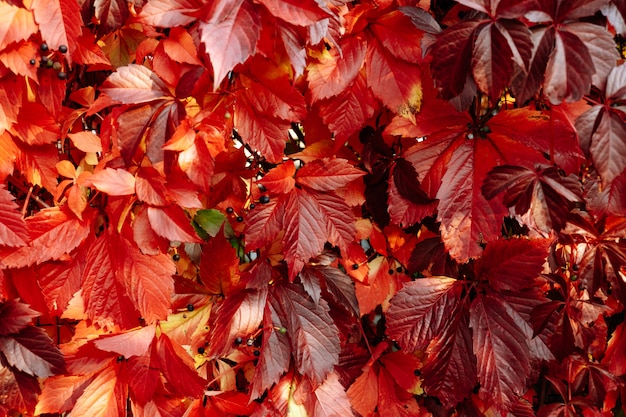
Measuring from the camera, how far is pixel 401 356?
118cm

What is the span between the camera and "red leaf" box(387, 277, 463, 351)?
1043 millimetres

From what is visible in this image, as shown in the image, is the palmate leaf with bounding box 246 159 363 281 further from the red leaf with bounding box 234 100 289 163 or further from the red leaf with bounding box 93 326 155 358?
the red leaf with bounding box 93 326 155 358

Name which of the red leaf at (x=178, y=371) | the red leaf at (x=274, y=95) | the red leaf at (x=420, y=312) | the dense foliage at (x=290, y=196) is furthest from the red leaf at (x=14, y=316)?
the red leaf at (x=420, y=312)

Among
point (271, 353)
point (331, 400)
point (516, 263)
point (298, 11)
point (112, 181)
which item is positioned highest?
point (298, 11)

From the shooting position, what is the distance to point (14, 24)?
876 mm

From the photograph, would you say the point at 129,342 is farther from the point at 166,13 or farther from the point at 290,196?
the point at 166,13

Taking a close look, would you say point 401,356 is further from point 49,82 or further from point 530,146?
point 49,82

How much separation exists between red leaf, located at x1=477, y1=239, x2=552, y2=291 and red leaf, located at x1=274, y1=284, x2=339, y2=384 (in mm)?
303

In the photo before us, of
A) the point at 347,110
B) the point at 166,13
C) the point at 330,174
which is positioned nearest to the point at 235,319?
the point at 330,174

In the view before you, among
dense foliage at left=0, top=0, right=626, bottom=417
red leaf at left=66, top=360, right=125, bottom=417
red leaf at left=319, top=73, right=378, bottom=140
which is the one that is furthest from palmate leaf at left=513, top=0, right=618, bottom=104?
red leaf at left=66, top=360, right=125, bottom=417

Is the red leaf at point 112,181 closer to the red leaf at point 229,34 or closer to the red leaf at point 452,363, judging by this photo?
the red leaf at point 229,34

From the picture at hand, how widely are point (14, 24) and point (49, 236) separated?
0.33 meters

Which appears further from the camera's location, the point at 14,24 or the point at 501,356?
the point at 501,356

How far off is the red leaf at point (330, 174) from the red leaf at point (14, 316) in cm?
51
